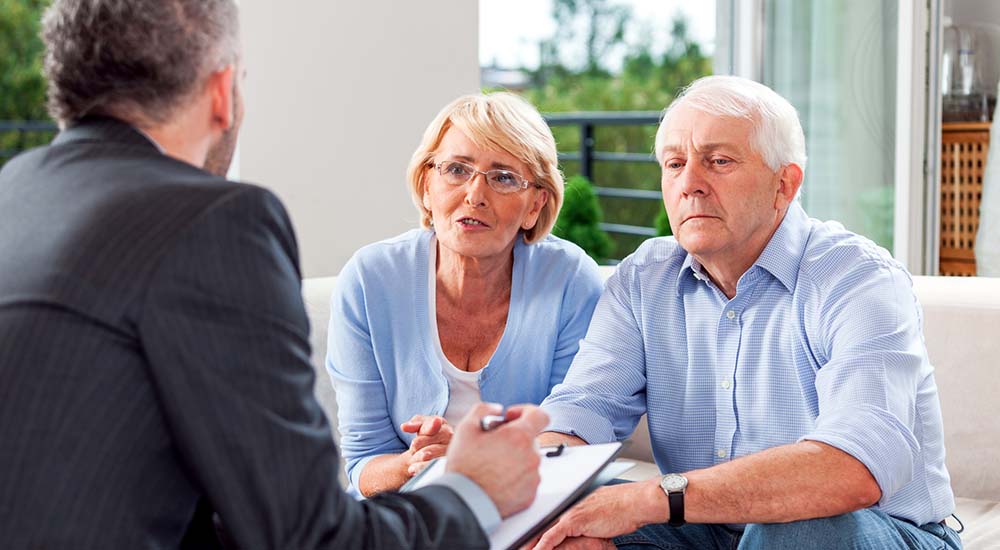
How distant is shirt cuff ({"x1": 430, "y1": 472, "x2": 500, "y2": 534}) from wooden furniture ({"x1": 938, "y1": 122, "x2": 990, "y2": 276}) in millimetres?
3868

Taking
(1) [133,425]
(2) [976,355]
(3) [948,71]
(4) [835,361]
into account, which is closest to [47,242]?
(1) [133,425]

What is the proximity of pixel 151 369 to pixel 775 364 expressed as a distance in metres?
1.16

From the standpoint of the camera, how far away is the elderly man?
→ 1.59 meters

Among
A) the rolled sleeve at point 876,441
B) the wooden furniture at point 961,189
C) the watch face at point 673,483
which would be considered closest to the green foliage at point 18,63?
the wooden furniture at point 961,189

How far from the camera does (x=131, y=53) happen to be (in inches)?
40.9

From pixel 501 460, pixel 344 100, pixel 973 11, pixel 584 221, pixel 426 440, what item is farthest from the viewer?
pixel 584 221

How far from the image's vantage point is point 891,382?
5.46 feet

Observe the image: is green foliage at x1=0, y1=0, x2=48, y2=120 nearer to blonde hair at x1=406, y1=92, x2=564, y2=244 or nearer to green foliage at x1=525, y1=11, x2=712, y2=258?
green foliage at x1=525, y1=11, x2=712, y2=258

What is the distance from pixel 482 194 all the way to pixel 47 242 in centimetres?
112

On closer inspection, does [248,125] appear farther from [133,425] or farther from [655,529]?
[133,425]

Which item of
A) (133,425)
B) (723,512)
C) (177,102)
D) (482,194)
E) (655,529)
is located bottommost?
(655,529)

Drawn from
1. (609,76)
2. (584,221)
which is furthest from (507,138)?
(609,76)

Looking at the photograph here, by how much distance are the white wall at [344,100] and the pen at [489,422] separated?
2107mm

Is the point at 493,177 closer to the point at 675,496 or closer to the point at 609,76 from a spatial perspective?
the point at 675,496
